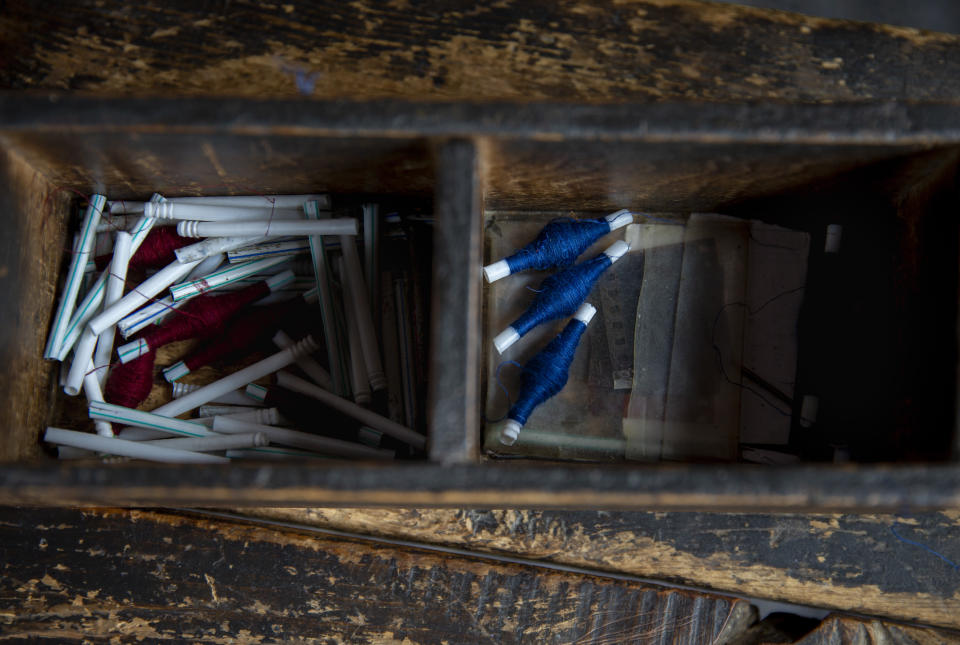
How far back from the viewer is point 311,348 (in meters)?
1.23

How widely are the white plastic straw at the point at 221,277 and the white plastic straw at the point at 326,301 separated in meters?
0.09

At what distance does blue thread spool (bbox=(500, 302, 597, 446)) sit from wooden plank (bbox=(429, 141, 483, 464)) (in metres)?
0.17

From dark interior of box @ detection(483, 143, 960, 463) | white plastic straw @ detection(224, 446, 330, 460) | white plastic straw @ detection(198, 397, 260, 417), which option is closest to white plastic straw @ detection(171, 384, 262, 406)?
white plastic straw @ detection(198, 397, 260, 417)

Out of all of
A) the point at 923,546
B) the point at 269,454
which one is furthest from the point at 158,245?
the point at 923,546

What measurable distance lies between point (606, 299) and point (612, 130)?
1.24ft

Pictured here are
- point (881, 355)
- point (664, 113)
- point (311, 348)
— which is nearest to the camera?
point (664, 113)

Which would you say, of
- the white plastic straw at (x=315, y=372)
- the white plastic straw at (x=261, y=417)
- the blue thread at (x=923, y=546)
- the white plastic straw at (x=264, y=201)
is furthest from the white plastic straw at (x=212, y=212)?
the blue thread at (x=923, y=546)

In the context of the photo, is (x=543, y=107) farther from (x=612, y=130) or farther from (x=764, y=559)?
(x=764, y=559)

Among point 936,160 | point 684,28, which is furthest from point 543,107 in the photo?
point 936,160

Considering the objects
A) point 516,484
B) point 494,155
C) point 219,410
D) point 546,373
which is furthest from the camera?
point 219,410

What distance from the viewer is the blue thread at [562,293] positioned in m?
1.18

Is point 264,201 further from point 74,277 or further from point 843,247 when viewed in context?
point 843,247

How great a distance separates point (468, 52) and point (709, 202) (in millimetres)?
514

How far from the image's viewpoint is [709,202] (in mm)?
1208
